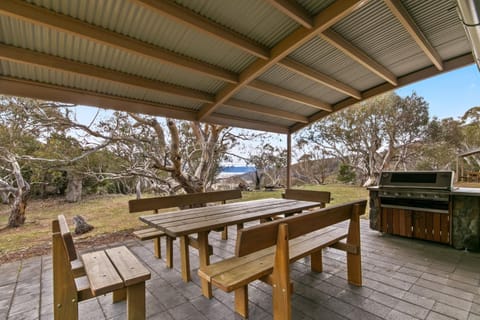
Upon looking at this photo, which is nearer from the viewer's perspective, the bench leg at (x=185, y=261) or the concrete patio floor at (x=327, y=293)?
the concrete patio floor at (x=327, y=293)

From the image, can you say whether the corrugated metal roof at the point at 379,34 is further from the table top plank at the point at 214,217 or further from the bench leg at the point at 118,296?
the bench leg at the point at 118,296

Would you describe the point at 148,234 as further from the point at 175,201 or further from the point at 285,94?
the point at 285,94

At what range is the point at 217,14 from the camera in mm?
2439

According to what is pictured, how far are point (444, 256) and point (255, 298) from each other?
A: 284 cm

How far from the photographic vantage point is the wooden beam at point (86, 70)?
2.40 meters

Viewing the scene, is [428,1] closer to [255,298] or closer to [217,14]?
[217,14]

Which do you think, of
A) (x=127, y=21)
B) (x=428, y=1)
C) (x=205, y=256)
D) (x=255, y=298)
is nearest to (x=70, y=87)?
(x=127, y=21)

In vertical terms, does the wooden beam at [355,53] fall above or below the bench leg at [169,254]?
above

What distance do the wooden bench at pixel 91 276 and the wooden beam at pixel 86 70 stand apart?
1.84 meters

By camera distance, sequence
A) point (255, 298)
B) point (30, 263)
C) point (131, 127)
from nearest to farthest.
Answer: point (255, 298), point (30, 263), point (131, 127)

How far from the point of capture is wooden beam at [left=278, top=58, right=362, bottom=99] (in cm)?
332

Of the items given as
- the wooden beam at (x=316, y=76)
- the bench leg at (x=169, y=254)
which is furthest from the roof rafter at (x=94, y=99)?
the bench leg at (x=169, y=254)

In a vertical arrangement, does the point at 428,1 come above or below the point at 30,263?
above

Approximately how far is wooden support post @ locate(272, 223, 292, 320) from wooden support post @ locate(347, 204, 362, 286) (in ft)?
3.71
